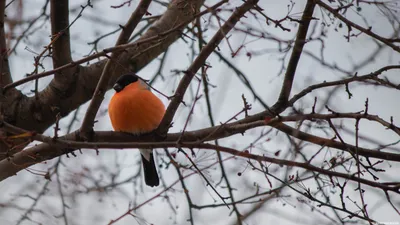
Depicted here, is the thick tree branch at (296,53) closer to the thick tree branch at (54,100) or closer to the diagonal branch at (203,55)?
the diagonal branch at (203,55)

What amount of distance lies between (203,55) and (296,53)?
2.26ft

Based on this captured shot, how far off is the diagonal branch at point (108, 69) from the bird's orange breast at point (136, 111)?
899 millimetres

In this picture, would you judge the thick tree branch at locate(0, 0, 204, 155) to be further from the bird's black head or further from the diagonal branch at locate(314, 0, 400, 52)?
the diagonal branch at locate(314, 0, 400, 52)

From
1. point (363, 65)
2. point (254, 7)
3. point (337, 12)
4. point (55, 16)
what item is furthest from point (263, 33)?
point (55, 16)

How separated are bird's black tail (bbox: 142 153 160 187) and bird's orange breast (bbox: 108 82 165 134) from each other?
28.2 inches

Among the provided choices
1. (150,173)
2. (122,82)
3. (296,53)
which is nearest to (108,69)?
(296,53)

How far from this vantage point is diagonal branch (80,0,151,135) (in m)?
2.86

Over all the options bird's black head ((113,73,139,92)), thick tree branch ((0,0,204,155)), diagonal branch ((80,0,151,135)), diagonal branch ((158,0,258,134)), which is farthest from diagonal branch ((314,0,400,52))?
bird's black head ((113,73,139,92))

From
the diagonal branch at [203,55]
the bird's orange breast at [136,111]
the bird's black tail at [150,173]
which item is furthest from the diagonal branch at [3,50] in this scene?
the bird's black tail at [150,173]

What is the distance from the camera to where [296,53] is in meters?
3.21

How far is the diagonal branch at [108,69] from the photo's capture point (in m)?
2.86

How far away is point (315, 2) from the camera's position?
287 cm

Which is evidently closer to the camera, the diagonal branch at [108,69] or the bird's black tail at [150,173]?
the diagonal branch at [108,69]

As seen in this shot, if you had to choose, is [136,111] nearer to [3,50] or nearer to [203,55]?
[3,50]
